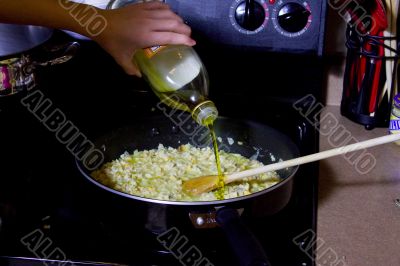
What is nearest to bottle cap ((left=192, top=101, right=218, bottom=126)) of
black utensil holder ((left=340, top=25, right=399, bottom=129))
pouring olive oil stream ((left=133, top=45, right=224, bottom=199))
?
pouring olive oil stream ((left=133, top=45, right=224, bottom=199))

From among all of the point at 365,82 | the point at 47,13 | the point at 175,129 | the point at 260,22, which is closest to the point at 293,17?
the point at 260,22

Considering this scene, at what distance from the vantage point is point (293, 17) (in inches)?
43.0

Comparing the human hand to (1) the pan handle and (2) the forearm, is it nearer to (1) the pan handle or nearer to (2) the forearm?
(2) the forearm

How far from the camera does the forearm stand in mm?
853

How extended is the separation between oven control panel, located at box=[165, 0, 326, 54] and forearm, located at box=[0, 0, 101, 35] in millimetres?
283

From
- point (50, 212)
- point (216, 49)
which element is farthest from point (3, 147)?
point (216, 49)

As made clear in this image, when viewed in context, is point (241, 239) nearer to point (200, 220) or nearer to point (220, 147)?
point (200, 220)

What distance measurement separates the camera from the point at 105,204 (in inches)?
34.3

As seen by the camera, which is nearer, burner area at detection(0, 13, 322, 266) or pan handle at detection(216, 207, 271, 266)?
pan handle at detection(216, 207, 271, 266)

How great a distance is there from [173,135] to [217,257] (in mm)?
451

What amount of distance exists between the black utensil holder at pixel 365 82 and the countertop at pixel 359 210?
0.23ft

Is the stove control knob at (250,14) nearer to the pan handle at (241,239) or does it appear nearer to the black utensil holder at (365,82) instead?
Result: the black utensil holder at (365,82)

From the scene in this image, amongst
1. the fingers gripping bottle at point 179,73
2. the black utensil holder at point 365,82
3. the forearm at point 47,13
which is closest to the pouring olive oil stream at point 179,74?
the fingers gripping bottle at point 179,73

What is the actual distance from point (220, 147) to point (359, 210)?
37 cm
